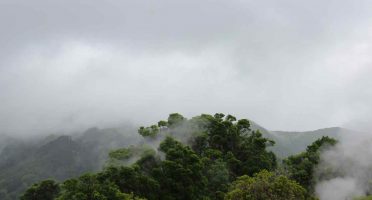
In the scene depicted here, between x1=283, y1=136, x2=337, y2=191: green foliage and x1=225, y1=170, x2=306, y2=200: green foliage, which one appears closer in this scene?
x1=225, y1=170, x2=306, y2=200: green foliage

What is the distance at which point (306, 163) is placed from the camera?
5575 centimetres

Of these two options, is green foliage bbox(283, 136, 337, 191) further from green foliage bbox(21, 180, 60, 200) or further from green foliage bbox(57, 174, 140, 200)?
green foliage bbox(21, 180, 60, 200)

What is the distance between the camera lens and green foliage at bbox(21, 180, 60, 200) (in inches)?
2584

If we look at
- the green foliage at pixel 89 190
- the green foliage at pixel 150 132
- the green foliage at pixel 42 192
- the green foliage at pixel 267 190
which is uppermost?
the green foliage at pixel 150 132

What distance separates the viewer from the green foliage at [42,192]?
215 feet

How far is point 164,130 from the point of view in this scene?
242 ft

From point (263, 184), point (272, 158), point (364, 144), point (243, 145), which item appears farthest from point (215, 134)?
point (263, 184)

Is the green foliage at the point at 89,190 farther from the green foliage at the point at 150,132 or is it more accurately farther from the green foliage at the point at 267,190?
the green foliage at the point at 150,132

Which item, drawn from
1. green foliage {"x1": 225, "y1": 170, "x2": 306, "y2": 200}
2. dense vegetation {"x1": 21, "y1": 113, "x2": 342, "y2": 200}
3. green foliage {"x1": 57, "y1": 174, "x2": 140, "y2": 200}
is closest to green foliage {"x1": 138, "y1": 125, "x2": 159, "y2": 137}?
dense vegetation {"x1": 21, "y1": 113, "x2": 342, "y2": 200}

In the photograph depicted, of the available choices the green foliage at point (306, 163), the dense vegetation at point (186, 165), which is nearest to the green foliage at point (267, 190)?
the dense vegetation at point (186, 165)

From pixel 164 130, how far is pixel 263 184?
43660 millimetres

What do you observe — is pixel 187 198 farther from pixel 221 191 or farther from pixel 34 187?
pixel 34 187

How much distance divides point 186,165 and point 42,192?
2396 cm

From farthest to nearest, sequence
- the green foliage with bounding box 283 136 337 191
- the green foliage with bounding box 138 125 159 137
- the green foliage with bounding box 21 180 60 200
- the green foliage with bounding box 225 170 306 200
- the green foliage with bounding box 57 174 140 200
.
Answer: the green foliage with bounding box 138 125 159 137 < the green foliage with bounding box 21 180 60 200 < the green foliage with bounding box 283 136 337 191 < the green foliage with bounding box 57 174 140 200 < the green foliage with bounding box 225 170 306 200
